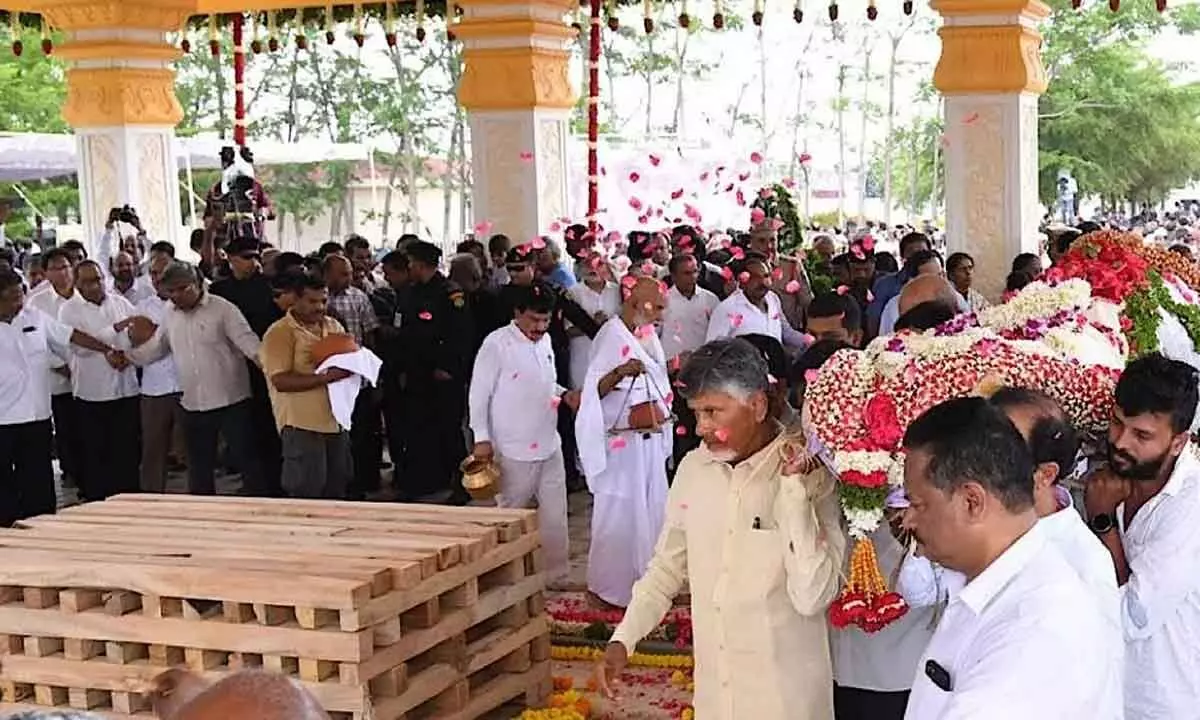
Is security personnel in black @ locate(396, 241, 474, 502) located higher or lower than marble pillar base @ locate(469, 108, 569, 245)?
lower

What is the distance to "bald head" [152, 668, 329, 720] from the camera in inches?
62.0

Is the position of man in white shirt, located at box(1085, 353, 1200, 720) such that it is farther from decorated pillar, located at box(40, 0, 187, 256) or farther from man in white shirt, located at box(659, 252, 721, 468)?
decorated pillar, located at box(40, 0, 187, 256)

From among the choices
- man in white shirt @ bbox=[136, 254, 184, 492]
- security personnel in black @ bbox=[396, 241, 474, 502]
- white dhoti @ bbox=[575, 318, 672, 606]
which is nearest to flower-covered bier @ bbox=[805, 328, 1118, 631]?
white dhoti @ bbox=[575, 318, 672, 606]

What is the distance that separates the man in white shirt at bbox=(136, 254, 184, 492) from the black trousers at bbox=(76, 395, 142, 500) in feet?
0.37

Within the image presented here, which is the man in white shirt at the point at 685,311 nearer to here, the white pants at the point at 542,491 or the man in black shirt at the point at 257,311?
the white pants at the point at 542,491

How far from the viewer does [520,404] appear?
255 inches

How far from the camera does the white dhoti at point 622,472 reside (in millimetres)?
6172

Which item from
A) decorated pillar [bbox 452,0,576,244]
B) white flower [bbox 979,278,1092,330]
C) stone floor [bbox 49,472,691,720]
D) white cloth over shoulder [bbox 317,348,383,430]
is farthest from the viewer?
decorated pillar [bbox 452,0,576,244]

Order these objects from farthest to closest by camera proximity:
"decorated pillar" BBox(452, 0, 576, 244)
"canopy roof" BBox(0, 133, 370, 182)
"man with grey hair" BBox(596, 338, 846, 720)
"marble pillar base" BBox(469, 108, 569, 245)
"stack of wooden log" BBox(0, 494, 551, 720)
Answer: "canopy roof" BBox(0, 133, 370, 182) < "marble pillar base" BBox(469, 108, 569, 245) < "decorated pillar" BBox(452, 0, 576, 244) < "stack of wooden log" BBox(0, 494, 551, 720) < "man with grey hair" BBox(596, 338, 846, 720)

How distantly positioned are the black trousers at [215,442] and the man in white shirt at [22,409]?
27.2 inches

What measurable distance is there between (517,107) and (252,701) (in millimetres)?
9204

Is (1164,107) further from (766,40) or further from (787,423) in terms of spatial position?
(787,423)

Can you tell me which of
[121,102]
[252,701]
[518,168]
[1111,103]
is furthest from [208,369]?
[1111,103]

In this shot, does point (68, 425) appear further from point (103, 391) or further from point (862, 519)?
point (862, 519)
